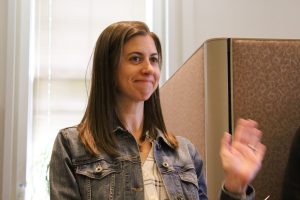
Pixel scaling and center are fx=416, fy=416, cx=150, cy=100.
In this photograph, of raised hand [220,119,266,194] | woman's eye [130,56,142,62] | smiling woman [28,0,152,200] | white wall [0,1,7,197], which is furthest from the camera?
smiling woman [28,0,152,200]

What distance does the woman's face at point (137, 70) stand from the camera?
3.32 feet

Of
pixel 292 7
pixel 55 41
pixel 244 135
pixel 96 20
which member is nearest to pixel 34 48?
pixel 55 41

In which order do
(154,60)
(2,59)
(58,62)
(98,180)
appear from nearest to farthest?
(98,180), (154,60), (2,59), (58,62)

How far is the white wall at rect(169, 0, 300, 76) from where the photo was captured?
2.62m

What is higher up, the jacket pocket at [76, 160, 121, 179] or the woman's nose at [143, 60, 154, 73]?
the woman's nose at [143, 60, 154, 73]

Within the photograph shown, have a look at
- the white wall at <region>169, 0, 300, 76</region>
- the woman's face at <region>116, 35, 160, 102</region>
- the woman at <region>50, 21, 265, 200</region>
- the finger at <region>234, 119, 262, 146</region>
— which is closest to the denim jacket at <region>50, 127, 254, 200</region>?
the woman at <region>50, 21, 265, 200</region>

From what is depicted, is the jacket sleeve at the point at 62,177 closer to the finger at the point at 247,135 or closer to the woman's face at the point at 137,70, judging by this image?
the woman's face at the point at 137,70

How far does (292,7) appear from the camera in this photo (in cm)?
269

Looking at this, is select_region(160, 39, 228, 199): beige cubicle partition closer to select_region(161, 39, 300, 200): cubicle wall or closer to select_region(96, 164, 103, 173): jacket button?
select_region(161, 39, 300, 200): cubicle wall

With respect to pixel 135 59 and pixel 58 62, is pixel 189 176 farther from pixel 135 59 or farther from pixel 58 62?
pixel 58 62

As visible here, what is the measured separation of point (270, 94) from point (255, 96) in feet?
0.15

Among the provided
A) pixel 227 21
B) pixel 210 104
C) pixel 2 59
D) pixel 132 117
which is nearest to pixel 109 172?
pixel 132 117

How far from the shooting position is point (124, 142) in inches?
40.4

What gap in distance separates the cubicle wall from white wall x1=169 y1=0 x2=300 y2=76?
4.60ft
